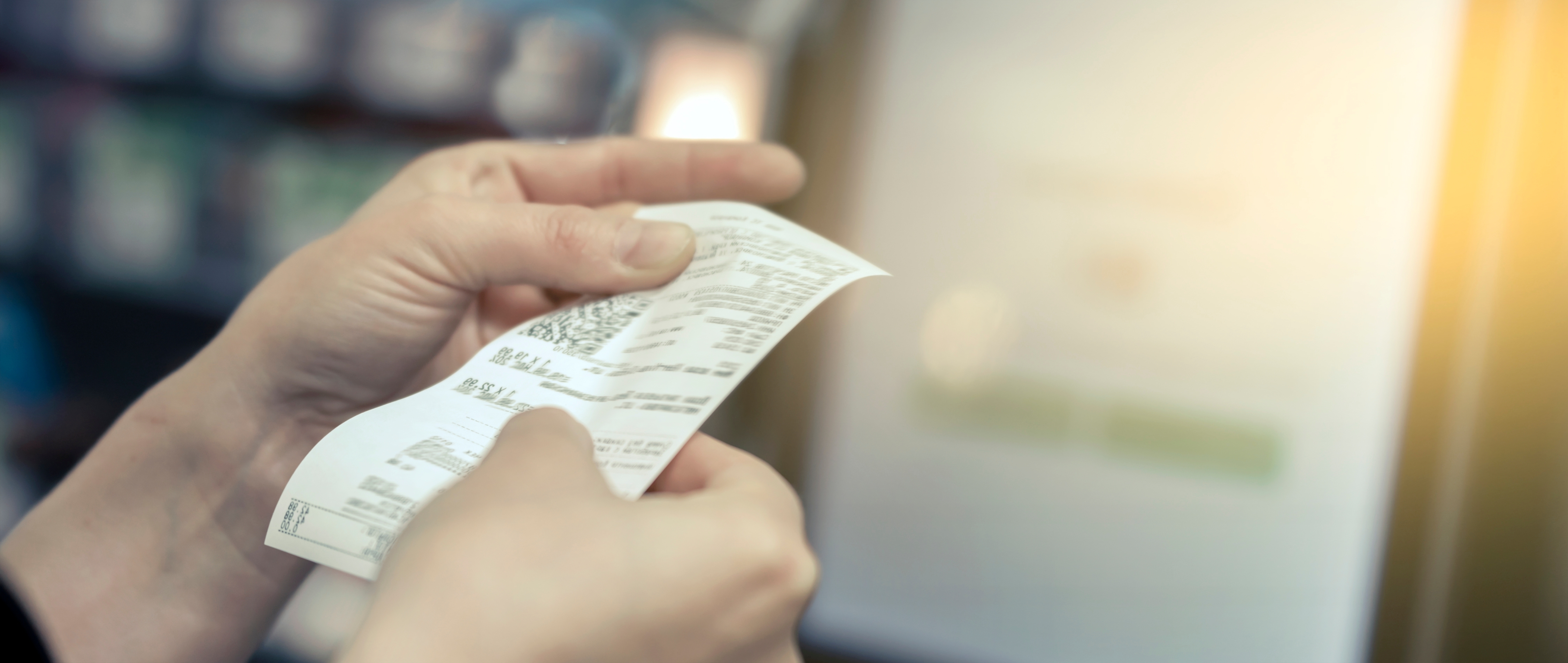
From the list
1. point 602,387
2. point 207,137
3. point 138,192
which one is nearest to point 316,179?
point 207,137

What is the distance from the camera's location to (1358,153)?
67 cm

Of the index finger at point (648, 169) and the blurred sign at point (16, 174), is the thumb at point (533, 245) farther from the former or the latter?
the blurred sign at point (16, 174)

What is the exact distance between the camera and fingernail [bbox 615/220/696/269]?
53cm

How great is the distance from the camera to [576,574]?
0.29 metres

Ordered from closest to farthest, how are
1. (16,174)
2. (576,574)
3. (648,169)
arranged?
(576,574) < (648,169) < (16,174)

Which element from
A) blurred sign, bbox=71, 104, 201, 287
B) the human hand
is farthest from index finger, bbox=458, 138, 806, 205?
blurred sign, bbox=71, 104, 201, 287

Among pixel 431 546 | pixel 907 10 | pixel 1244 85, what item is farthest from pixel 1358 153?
pixel 431 546

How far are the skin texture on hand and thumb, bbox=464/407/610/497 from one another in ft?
0.60

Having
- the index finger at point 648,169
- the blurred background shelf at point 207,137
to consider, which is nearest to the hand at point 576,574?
the index finger at point 648,169

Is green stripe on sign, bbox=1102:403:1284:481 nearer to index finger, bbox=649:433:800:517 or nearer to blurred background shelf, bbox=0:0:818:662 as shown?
index finger, bbox=649:433:800:517

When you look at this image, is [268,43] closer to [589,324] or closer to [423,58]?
[423,58]

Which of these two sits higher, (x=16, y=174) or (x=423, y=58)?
(x=423, y=58)

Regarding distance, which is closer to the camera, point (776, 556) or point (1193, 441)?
point (776, 556)

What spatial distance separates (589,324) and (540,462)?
20cm
